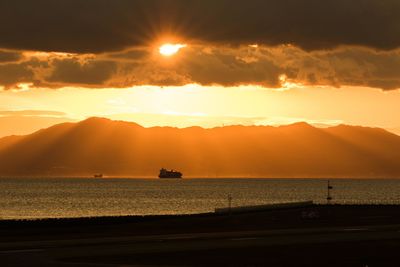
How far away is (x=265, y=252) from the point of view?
41.0 meters

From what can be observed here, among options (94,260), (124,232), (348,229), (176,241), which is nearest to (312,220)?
(348,229)

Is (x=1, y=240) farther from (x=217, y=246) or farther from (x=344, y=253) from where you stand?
(x=344, y=253)

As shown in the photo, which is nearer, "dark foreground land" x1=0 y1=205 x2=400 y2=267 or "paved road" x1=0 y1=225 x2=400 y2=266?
"dark foreground land" x1=0 y1=205 x2=400 y2=267

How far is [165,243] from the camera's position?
45281mm

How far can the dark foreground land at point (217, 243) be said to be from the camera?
3722 centimetres

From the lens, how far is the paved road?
1490 inches

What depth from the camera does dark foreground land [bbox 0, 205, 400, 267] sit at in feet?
122

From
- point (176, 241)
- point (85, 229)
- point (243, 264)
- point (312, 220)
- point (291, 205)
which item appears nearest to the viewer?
point (243, 264)

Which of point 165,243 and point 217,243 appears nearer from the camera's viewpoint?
point 165,243

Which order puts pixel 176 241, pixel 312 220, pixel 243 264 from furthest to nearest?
pixel 312 220
pixel 176 241
pixel 243 264

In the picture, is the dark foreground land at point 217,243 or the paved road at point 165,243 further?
the paved road at point 165,243

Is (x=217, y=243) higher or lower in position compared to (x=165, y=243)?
higher

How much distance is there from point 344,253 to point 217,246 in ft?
23.3

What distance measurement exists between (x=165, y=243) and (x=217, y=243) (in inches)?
119
